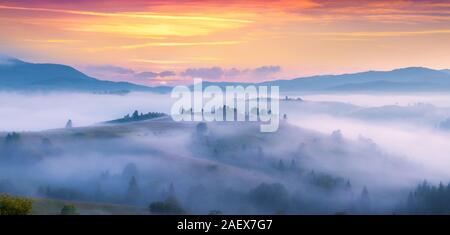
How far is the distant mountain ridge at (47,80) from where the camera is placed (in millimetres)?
13477

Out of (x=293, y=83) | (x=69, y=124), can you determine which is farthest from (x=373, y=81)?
(x=69, y=124)

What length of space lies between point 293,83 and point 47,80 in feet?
15.2

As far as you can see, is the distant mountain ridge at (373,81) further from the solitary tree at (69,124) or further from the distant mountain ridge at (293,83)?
the solitary tree at (69,124)

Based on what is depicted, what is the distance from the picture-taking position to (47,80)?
542 inches

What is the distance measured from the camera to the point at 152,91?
44.6ft

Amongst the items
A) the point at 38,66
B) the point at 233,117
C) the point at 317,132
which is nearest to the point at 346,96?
the point at 317,132

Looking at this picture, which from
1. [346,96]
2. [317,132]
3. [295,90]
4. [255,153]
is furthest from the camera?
[255,153]

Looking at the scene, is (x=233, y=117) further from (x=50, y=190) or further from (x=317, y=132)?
(x=50, y=190)

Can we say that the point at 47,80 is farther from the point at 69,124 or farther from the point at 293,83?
the point at 293,83

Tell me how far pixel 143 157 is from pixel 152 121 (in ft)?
4.19

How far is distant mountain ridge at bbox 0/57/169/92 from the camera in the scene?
44.2 feet

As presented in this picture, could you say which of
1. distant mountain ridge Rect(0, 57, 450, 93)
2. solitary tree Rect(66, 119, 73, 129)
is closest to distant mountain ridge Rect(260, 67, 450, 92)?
distant mountain ridge Rect(0, 57, 450, 93)

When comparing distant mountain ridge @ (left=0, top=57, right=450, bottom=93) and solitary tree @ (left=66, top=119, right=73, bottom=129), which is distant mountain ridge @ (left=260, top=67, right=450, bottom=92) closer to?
distant mountain ridge @ (left=0, top=57, right=450, bottom=93)

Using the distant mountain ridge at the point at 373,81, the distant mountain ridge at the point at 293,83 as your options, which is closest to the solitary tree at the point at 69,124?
the distant mountain ridge at the point at 293,83
